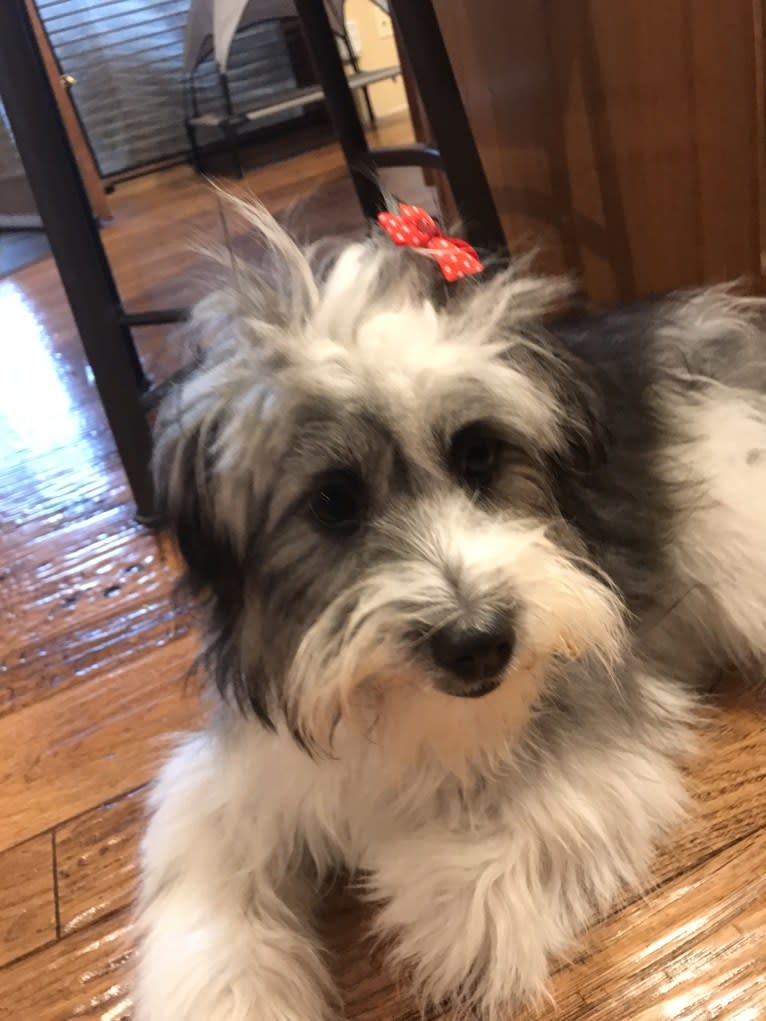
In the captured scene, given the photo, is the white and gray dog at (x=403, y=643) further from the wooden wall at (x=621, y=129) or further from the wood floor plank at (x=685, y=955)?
the wooden wall at (x=621, y=129)

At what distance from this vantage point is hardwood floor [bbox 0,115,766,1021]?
0.98 meters

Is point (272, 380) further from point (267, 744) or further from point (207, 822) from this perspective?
point (207, 822)

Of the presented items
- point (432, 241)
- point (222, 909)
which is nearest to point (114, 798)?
point (222, 909)

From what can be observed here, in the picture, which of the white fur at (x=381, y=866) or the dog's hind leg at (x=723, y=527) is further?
the dog's hind leg at (x=723, y=527)

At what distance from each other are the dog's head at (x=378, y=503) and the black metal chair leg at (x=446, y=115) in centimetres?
57

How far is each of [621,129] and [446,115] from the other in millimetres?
366

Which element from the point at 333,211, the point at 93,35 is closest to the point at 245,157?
the point at 93,35

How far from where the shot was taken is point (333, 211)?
349cm

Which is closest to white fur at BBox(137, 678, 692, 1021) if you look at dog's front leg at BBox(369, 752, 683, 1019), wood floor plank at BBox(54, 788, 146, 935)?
dog's front leg at BBox(369, 752, 683, 1019)

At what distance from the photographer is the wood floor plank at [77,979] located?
1.09 meters

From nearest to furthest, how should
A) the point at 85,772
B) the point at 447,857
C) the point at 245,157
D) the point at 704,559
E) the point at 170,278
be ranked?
the point at 447,857 < the point at 704,559 < the point at 85,772 < the point at 170,278 < the point at 245,157

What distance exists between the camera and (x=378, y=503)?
94 centimetres

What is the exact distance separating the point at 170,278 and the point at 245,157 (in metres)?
2.03

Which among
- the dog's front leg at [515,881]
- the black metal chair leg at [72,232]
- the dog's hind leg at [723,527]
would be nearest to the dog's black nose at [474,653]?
the dog's front leg at [515,881]
